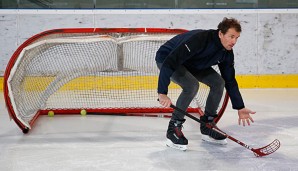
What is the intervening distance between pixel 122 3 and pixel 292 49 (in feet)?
7.74

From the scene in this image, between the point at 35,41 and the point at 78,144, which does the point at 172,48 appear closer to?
the point at 78,144

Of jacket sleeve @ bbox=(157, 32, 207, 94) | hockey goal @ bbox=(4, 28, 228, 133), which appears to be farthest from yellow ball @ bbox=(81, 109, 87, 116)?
jacket sleeve @ bbox=(157, 32, 207, 94)

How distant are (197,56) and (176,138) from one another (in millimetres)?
539

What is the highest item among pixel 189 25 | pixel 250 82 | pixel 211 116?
pixel 189 25

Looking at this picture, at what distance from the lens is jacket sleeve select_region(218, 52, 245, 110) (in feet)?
8.64

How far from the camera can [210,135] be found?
285 centimetres

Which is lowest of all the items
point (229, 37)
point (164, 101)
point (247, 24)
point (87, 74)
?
point (87, 74)

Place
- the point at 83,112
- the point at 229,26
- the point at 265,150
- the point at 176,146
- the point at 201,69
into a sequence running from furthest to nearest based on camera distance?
the point at 83,112
the point at 201,69
the point at 176,146
the point at 265,150
the point at 229,26

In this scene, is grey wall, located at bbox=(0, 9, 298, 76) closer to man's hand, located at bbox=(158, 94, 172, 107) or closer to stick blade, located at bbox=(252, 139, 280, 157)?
stick blade, located at bbox=(252, 139, 280, 157)

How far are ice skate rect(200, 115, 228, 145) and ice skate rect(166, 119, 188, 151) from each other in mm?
179

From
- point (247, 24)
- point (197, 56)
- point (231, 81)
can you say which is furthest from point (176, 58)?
point (247, 24)

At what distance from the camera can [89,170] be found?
89.1 inches

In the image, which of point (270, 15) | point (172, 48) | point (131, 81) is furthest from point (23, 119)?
point (270, 15)

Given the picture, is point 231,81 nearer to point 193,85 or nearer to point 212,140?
point 193,85
